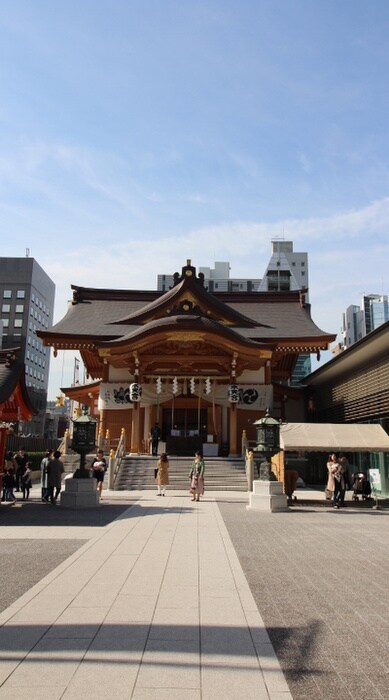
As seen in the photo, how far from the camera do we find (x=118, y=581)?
660 centimetres

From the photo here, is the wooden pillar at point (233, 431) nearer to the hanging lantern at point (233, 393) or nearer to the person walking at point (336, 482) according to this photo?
the hanging lantern at point (233, 393)

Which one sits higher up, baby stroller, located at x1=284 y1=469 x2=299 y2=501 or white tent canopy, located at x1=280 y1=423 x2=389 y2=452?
white tent canopy, located at x1=280 y1=423 x2=389 y2=452

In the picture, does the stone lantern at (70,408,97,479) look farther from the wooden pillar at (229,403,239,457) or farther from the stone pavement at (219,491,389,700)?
the wooden pillar at (229,403,239,457)

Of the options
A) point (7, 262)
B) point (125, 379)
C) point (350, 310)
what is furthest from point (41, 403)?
point (125, 379)

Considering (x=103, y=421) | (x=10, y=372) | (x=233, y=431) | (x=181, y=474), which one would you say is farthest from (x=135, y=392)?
(x=10, y=372)

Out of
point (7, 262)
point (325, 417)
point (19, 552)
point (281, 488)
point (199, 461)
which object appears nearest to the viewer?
point (19, 552)

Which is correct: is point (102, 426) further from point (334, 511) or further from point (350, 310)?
point (350, 310)

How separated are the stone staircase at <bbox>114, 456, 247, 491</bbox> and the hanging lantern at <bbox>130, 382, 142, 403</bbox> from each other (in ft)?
11.0

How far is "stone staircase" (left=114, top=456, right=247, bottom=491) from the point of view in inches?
794

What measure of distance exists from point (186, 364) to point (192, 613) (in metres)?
21.4

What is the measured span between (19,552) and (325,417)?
23749 mm

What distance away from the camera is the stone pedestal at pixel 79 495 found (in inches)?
563

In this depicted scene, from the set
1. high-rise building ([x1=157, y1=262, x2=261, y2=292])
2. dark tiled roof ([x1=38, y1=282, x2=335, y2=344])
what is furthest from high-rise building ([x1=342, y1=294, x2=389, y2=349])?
dark tiled roof ([x1=38, y1=282, x2=335, y2=344])

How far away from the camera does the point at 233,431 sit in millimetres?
25375
